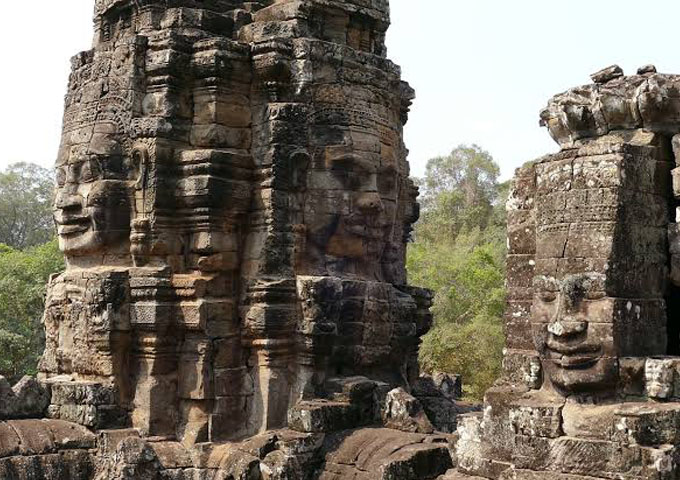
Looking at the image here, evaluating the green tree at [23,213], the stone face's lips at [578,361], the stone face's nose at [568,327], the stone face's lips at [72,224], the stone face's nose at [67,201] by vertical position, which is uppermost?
the green tree at [23,213]

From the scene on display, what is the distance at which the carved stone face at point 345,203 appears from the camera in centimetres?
996

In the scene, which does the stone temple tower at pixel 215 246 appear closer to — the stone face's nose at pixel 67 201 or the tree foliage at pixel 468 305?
the stone face's nose at pixel 67 201

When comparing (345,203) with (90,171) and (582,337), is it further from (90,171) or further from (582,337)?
(582,337)

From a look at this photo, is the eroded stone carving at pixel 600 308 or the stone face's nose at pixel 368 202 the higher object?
the stone face's nose at pixel 368 202

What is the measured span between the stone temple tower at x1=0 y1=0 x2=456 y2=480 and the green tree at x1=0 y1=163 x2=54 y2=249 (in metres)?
33.3

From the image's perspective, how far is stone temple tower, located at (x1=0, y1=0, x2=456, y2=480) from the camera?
953 cm

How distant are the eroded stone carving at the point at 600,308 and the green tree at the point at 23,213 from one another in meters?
38.4

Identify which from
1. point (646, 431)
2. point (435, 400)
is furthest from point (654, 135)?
point (435, 400)

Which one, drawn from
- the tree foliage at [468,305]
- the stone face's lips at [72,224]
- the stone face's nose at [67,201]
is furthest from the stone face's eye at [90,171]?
the tree foliage at [468,305]

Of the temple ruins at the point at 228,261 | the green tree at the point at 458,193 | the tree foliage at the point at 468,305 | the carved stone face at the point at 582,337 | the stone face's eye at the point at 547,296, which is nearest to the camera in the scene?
the carved stone face at the point at 582,337

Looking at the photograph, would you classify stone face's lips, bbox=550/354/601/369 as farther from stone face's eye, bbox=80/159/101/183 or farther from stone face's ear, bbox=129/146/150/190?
stone face's eye, bbox=80/159/101/183

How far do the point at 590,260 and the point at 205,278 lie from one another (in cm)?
511

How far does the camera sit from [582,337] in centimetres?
568

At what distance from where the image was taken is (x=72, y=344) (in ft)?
32.8
